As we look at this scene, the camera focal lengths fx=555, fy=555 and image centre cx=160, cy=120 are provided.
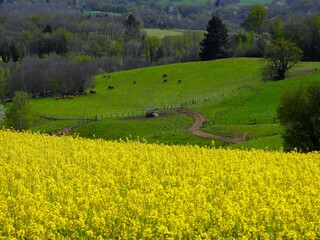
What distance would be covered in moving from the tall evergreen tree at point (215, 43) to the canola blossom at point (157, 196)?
10537cm

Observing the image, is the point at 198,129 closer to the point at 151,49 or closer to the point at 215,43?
the point at 215,43

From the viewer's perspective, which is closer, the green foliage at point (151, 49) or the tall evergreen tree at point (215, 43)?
the tall evergreen tree at point (215, 43)

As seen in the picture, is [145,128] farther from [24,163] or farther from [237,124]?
[24,163]

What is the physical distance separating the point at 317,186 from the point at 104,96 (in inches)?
3647

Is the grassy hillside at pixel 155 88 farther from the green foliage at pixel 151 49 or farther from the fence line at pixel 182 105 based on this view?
the green foliage at pixel 151 49

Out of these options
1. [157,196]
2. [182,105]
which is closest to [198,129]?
[182,105]

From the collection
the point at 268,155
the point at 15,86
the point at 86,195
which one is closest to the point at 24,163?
the point at 86,195

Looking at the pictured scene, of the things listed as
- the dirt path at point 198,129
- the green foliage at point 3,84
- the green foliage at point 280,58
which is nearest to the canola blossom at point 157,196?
the dirt path at point 198,129

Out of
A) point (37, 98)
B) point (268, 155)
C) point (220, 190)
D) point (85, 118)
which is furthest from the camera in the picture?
point (37, 98)

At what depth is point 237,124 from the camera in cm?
7181

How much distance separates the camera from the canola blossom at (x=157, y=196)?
14789mm

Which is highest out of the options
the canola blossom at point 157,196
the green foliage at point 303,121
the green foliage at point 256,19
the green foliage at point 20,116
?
the green foliage at point 256,19

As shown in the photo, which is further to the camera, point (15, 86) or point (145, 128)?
point (15, 86)

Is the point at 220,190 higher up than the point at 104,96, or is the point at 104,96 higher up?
the point at 220,190
